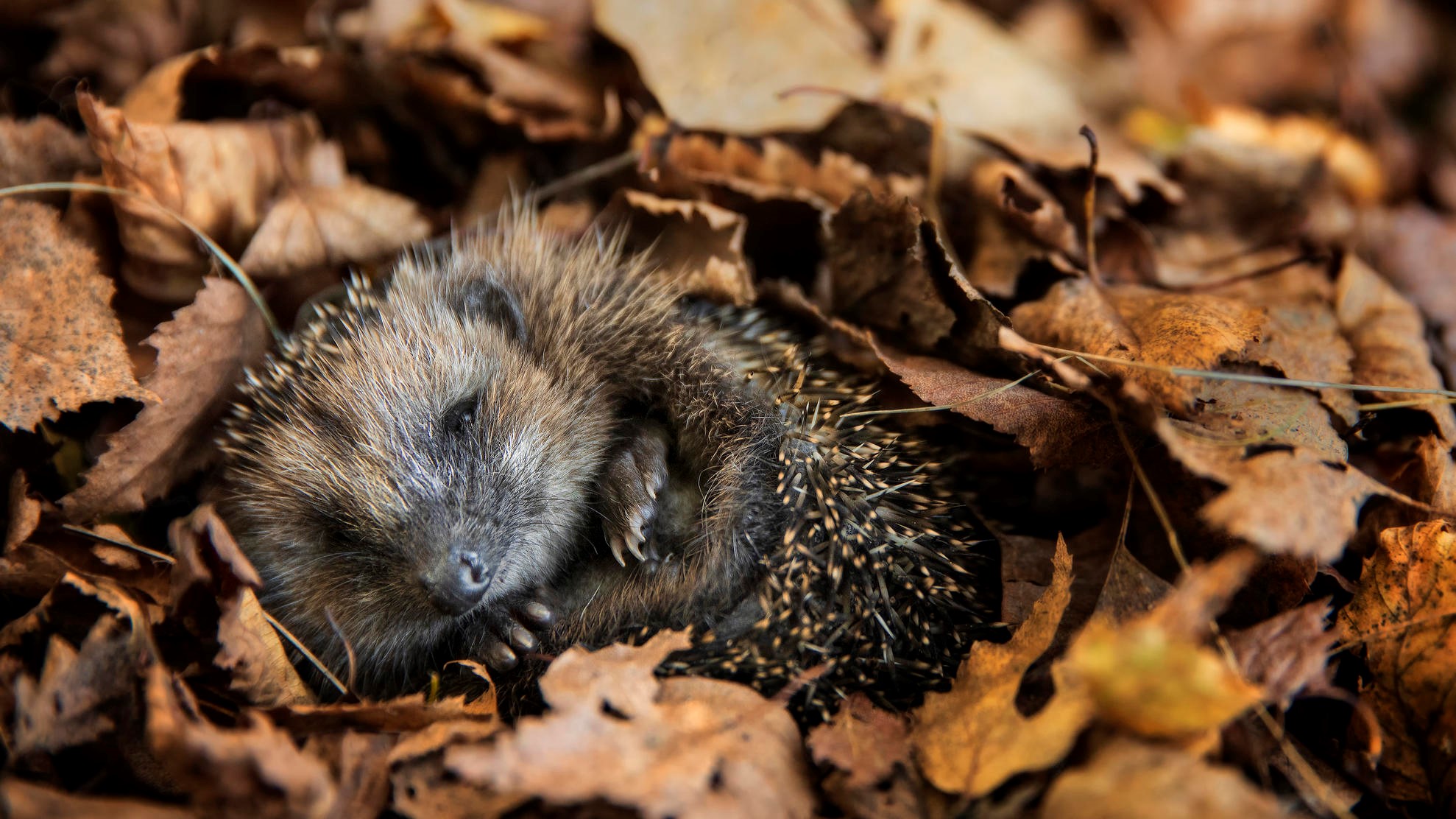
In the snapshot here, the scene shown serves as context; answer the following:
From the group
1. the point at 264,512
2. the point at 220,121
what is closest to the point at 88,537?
the point at 264,512

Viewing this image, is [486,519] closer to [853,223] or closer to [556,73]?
[853,223]

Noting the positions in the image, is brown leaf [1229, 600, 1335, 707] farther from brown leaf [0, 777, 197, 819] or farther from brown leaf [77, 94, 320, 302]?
brown leaf [77, 94, 320, 302]

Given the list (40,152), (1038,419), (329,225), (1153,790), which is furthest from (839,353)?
(40,152)

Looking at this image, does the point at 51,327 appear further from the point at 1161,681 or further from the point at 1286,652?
the point at 1286,652

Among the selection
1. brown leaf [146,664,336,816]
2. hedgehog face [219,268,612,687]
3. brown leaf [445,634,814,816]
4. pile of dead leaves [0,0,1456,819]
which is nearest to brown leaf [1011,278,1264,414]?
pile of dead leaves [0,0,1456,819]

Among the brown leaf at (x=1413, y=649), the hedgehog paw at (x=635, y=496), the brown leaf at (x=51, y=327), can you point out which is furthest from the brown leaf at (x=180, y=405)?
the brown leaf at (x=1413, y=649)

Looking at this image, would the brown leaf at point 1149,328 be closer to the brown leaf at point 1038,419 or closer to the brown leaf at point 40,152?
the brown leaf at point 1038,419

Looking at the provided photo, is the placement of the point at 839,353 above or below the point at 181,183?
below
